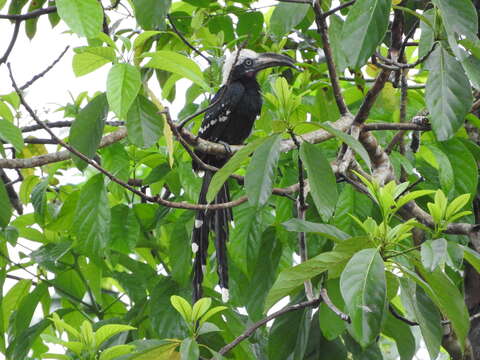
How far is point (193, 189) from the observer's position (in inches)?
105

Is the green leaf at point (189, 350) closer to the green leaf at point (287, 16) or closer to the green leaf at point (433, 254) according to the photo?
the green leaf at point (433, 254)

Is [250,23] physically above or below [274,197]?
above

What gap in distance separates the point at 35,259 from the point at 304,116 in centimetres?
119

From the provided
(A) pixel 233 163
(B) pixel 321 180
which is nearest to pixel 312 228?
(B) pixel 321 180

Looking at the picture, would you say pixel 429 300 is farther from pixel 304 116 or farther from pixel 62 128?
pixel 62 128

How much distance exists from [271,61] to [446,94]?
189 centimetres

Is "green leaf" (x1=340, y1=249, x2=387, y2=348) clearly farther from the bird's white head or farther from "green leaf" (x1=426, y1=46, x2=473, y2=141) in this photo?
the bird's white head

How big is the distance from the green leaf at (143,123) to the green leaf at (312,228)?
1.37 ft

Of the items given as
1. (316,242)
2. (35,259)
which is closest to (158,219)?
(35,259)

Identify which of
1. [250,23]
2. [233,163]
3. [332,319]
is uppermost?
[250,23]

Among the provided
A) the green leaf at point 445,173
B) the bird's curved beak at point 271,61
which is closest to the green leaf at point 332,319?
the green leaf at point 445,173

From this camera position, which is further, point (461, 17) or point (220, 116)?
point (220, 116)

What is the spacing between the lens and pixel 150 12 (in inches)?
68.9

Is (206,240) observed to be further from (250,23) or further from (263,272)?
(250,23)
